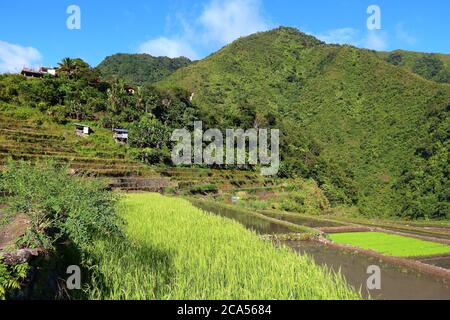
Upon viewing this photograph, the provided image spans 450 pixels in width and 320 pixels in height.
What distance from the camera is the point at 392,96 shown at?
64312 millimetres

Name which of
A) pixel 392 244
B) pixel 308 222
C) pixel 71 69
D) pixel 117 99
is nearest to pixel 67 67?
pixel 71 69

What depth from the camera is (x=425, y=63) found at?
90438 millimetres

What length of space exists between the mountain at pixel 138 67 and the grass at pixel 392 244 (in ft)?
251

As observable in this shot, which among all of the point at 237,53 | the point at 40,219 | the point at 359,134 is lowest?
the point at 40,219

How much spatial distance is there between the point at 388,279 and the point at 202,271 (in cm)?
410

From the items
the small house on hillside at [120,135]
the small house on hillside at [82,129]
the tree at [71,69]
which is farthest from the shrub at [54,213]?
the tree at [71,69]

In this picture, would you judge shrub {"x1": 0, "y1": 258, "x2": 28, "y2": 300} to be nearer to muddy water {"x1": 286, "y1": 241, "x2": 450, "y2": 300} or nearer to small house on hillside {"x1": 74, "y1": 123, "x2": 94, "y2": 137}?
muddy water {"x1": 286, "y1": 241, "x2": 450, "y2": 300}

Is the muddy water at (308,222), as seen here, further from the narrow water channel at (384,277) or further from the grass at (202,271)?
the grass at (202,271)

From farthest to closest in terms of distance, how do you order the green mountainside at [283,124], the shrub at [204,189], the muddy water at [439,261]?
the green mountainside at [283,124] → the shrub at [204,189] → the muddy water at [439,261]

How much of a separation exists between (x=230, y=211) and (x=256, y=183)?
15610mm

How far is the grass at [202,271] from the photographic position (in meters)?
4.96

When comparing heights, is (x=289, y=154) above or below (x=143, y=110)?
below
